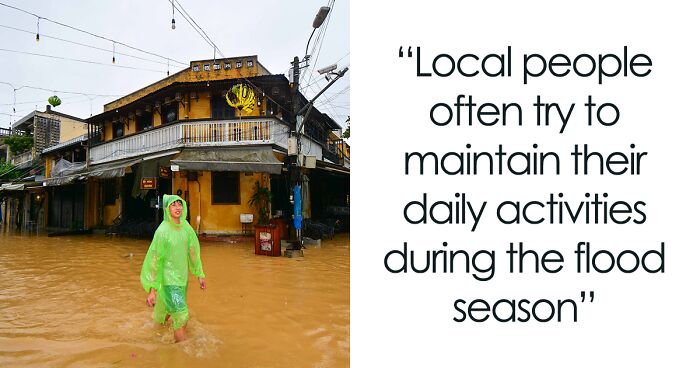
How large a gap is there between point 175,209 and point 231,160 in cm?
683

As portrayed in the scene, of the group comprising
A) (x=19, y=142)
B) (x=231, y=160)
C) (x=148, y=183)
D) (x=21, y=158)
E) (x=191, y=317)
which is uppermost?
(x=19, y=142)

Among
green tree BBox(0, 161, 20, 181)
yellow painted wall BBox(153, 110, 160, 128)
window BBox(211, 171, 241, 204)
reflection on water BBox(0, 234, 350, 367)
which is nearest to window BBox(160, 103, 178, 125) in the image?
yellow painted wall BBox(153, 110, 160, 128)

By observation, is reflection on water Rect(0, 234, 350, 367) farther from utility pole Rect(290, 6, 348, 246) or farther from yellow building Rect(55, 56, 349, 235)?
yellow building Rect(55, 56, 349, 235)

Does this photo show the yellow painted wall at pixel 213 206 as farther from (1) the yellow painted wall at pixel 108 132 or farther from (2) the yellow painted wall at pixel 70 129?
(2) the yellow painted wall at pixel 70 129

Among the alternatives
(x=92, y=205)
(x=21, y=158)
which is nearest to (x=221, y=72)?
(x=92, y=205)

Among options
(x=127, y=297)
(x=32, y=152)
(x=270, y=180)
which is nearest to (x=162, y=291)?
(x=127, y=297)

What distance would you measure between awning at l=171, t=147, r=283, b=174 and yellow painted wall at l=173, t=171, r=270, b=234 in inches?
35.1

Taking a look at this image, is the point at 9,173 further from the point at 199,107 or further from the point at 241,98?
the point at 241,98

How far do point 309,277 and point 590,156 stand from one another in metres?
5.88

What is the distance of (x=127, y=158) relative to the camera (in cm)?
1341

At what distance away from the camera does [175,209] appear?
3.28 meters

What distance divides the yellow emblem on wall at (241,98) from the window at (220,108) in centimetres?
64

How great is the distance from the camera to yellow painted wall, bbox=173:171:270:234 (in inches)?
446

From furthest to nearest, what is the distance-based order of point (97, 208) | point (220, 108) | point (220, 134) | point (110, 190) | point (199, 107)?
point (97, 208), point (110, 190), point (199, 107), point (220, 108), point (220, 134)
